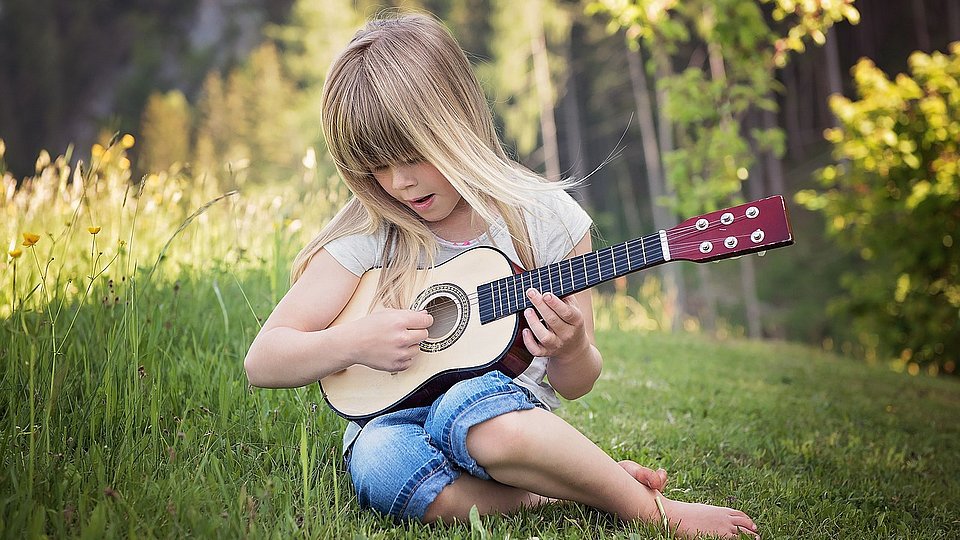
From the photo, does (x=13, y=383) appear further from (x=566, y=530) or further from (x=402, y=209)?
(x=566, y=530)

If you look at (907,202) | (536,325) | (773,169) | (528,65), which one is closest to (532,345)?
(536,325)

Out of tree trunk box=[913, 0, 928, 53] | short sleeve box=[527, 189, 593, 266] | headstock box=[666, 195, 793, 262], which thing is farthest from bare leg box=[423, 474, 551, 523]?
tree trunk box=[913, 0, 928, 53]

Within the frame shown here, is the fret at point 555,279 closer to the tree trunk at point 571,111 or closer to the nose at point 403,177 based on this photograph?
the nose at point 403,177

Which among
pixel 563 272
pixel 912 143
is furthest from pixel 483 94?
pixel 912 143

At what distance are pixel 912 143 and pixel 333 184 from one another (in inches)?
187

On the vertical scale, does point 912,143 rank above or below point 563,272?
above

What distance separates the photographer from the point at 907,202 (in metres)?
6.17

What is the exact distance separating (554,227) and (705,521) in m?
0.81

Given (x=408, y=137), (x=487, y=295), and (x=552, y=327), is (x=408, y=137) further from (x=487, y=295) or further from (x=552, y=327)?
(x=552, y=327)

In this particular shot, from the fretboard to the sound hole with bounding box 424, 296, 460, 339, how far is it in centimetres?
10

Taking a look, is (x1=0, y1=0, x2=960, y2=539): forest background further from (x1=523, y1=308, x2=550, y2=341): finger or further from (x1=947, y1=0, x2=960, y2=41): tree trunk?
(x1=523, y1=308, x2=550, y2=341): finger

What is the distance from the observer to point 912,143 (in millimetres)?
6375

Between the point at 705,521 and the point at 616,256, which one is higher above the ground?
the point at 616,256

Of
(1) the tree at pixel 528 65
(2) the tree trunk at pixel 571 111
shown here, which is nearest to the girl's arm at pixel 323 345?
(1) the tree at pixel 528 65
